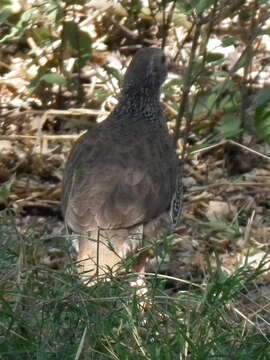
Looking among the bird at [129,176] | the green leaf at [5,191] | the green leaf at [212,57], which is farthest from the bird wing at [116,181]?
the green leaf at [212,57]

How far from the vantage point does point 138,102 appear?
802cm

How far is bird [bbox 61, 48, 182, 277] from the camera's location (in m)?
6.67

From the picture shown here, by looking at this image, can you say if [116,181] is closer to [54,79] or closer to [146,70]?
[146,70]

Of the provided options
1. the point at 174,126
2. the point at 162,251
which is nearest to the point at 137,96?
the point at 174,126

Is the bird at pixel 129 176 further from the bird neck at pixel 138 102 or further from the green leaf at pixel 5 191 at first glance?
the green leaf at pixel 5 191

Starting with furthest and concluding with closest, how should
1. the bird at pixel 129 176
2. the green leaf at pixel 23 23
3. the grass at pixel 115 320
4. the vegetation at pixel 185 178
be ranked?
the green leaf at pixel 23 23, the bird at pixel 129 176, the vegetation at pixel 185 178, the grass at pixel 115 320

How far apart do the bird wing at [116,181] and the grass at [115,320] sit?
155cm

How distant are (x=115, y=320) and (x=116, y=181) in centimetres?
221

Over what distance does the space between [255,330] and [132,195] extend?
6.74 feet

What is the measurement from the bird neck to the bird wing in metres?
0.41

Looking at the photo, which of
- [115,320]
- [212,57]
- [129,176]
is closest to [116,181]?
[129,176]

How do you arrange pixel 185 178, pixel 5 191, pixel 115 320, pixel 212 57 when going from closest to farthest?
pixel 115 320 → pixel 5 191 → pixel 212 57 → pixel 185 178

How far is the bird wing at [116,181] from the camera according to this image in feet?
22.1

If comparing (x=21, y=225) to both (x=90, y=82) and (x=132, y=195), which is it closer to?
(x=132, y=195)
